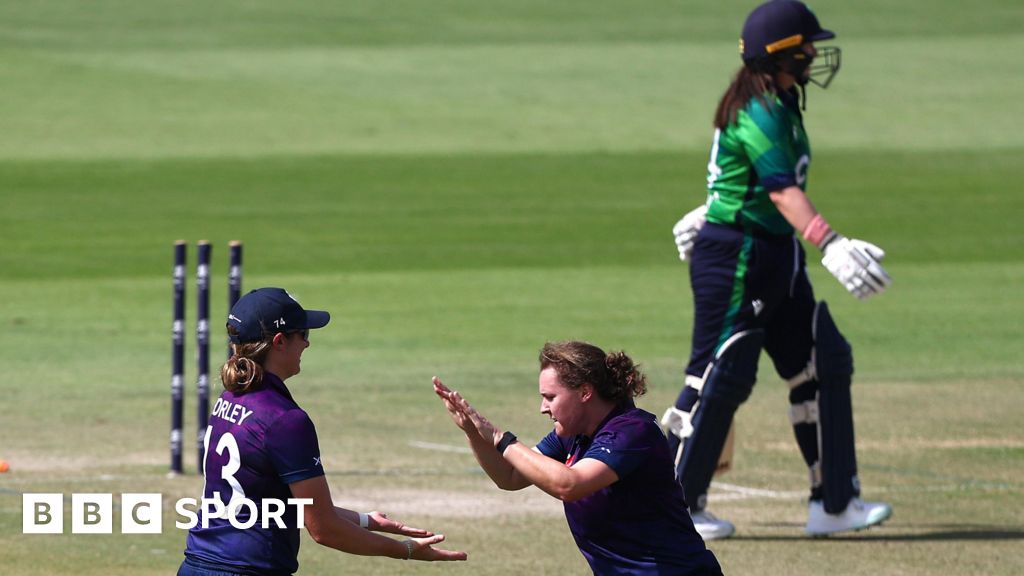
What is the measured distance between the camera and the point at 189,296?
23.1 meters

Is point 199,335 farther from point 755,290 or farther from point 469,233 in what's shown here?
point 469,233

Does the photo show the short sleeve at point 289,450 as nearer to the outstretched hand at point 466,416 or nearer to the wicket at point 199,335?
the outstretched hand at point 466,416

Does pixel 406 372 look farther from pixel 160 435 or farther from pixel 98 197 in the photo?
pixel 98 197

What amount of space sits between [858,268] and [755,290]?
65cm

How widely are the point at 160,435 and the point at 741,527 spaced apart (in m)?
4.55

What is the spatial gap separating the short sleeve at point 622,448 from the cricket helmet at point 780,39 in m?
4.04

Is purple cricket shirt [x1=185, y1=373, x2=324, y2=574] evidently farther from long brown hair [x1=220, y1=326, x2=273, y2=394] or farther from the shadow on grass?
the shadow on grass

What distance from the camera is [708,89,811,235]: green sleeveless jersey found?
35.2 feet

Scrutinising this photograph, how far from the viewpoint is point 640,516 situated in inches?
293

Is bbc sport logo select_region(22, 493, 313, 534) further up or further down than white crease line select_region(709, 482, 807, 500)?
further down

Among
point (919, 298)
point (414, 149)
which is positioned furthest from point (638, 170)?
point (919, 298)

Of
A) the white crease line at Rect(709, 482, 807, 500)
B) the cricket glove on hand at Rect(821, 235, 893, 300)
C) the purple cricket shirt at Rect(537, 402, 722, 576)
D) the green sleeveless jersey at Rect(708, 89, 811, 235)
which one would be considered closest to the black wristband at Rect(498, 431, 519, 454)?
the purple cricket shirt at Rect(537, 402, 722, 576)

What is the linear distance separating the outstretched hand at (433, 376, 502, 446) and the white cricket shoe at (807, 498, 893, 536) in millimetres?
3995

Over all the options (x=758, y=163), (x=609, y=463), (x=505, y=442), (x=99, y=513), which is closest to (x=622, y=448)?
(x=609, y=463)
